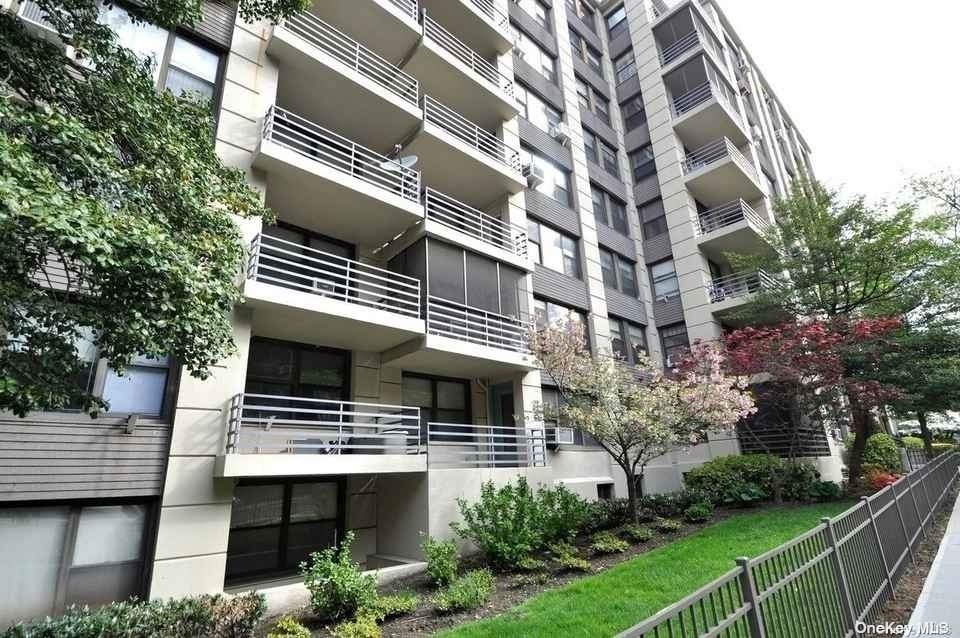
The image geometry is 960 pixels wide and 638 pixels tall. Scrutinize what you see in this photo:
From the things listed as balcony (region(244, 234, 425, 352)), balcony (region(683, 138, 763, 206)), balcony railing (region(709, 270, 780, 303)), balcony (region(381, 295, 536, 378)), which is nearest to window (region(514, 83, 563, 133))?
balcony (region(683, 138, 763, 206))

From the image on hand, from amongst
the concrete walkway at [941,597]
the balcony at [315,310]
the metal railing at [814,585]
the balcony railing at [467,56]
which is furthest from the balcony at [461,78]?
the concrete walkway at [941,597]

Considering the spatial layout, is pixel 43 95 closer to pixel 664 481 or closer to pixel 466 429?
pixel 466 429

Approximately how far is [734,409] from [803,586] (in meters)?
7.74

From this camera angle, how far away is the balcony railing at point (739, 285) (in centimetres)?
1865

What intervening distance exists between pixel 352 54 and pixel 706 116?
16622mm

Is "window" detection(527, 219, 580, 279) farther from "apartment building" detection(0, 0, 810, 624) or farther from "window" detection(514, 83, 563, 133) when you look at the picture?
"window" detection(514, 83, 563, 133)

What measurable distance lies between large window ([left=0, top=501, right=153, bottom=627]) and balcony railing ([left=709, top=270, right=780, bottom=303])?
64.0ft

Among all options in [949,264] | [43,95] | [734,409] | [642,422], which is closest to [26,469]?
[43,95]

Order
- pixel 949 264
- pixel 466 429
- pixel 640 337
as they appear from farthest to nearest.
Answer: pixel 640 337 → pixel 949 264 → pixel 466 429

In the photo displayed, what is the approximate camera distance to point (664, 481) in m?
17.7

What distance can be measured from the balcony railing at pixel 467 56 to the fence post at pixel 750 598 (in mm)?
15174

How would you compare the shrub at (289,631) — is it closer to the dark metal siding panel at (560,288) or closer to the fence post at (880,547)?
the fence post at (880,547)

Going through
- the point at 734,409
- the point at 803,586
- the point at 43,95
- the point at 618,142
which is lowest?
the point at 803,586

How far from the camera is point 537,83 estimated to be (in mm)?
19469
